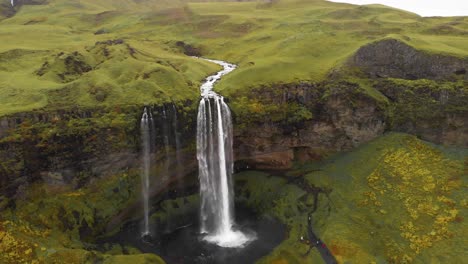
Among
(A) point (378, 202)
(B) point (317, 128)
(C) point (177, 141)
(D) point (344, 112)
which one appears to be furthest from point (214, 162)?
(A) point (378, 202)

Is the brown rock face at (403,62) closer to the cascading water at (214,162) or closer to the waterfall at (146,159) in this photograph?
the cascading water at (214,162)

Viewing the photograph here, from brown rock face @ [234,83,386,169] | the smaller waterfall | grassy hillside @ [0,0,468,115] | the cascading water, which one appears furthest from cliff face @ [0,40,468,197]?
grassy hillside @ [0,0,468,115]

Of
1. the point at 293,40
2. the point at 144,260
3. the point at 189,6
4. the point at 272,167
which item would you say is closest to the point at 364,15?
the point at 293,40

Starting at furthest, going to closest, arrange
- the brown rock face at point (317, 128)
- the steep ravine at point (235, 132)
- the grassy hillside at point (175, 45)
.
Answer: the brown rock face at point (317, 128), the grassy hillside at point (175, 45), the steep ravine at point (235, 132)

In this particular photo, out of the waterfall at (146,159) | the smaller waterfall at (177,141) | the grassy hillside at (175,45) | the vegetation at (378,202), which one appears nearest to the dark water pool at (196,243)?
the waterfall at (146,159)

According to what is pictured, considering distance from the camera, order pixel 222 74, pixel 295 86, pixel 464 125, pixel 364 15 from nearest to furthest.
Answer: pixel 464 125 < pixel 295 86 < pixel 222 74 < pixel 364 15

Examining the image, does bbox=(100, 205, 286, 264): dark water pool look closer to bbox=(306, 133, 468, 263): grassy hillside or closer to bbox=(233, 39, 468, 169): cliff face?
bbox=(306, 133, 468, 263): grassy hillside

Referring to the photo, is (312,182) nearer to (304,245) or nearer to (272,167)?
(272,167)
